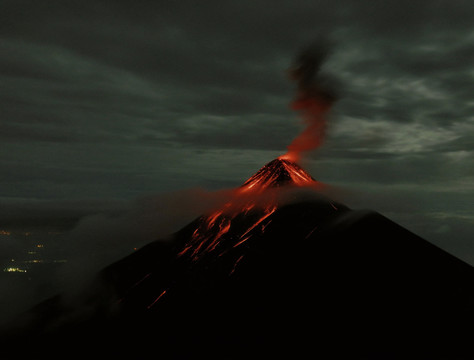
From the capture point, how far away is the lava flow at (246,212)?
3802 inches

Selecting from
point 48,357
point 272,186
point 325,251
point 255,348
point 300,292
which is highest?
point 272,186

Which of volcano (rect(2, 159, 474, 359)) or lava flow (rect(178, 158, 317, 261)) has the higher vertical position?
lava flow (rect(178, 158, 317, 261))

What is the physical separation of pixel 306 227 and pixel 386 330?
2997cm

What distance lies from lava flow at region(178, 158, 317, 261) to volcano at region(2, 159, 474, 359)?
34 cm

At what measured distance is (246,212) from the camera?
10450 centimetres

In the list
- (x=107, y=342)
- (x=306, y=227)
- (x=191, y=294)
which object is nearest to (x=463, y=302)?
(x=306, y=227)

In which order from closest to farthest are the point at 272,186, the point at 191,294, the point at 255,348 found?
the point at 255,348 → the point at 191,294 → the point at 272,186

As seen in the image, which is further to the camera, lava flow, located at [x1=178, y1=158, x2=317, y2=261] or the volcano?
lava flow, located at [x1=178, y1=158, x2=317, y2=261]

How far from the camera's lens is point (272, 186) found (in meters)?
105

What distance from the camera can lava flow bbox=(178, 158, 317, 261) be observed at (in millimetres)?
96562

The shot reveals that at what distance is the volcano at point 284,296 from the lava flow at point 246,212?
1.10 feet

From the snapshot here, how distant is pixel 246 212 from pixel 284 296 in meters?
29.3

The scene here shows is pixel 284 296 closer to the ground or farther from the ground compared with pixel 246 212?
closer to the ground

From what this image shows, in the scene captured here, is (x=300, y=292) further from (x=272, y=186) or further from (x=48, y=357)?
(x=48, y=357)
